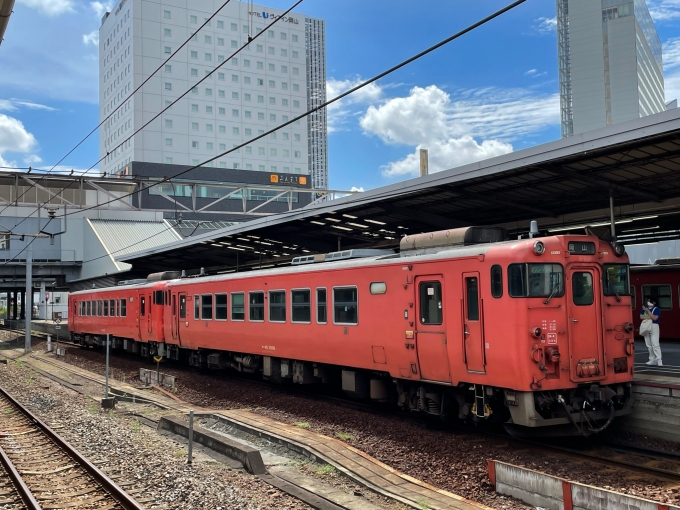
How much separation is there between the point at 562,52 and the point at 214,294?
12756 cm

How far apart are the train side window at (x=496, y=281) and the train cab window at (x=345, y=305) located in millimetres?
3541

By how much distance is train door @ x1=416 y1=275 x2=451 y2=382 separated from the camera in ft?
33.7

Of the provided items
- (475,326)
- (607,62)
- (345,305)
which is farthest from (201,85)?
(475,326)

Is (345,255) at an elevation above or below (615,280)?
above

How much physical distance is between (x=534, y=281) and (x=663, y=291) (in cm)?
1390

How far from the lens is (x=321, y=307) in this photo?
13.6 m

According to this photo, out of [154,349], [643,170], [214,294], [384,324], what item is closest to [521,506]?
[384,324]

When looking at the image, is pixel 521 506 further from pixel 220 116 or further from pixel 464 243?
pixel 220 116

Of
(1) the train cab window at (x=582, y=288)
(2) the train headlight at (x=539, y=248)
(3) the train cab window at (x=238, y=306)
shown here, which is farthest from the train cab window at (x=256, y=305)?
(1) the train cab window at (x=582, y=288)

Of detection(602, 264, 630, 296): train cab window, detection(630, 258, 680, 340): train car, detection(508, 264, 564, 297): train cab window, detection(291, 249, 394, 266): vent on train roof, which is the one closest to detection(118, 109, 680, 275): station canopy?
detection(630, 258, 680, 340): train car

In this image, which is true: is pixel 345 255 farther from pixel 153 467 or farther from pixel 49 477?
pixel 49 477

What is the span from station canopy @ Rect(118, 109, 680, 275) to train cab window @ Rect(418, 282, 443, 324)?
2.63 meters

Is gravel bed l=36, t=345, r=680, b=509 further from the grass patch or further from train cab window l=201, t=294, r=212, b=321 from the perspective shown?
train cab window l=201, t=294, r=212, b=321

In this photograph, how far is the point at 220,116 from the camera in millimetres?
85438
